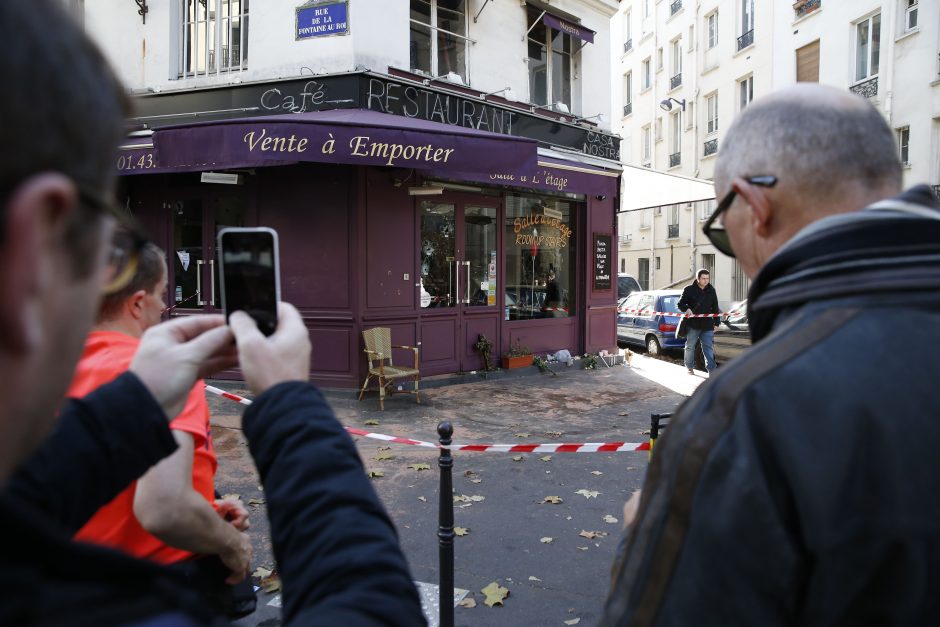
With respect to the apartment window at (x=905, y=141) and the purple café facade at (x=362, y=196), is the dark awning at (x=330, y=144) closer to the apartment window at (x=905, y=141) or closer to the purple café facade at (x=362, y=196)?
the purple café facade at (x=362, y=196)

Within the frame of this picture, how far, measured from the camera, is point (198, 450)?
198 centimetres

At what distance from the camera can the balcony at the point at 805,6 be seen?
2108 centimetres

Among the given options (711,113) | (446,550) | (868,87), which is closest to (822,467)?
(446,550)

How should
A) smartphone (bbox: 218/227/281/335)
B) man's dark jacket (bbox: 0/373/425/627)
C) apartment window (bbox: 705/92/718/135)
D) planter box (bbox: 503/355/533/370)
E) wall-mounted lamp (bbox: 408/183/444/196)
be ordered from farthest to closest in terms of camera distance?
1. apartment window (bbox: 705/92/718/135)
2. planter box (bbox: 503/355/533/370)
3. wall-mounted lamp (bbox: 408/183/444/196)
4. smartphone (bbox: 218/227/281/335)
5. man's dark jacket (bbox: 0/373/425/627)

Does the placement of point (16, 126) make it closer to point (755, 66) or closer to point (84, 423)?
point (84, 423)

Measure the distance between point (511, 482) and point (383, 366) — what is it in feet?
12.3

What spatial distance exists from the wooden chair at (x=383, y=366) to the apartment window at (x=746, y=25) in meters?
21.3

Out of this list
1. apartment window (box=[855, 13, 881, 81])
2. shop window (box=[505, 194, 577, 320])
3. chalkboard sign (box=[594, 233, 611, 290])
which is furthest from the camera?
apartment window (box=[855, 13, 881, 81])

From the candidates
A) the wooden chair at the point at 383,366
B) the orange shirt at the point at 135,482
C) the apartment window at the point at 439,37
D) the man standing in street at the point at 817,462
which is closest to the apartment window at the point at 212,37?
the apartment window at the point at 439,37

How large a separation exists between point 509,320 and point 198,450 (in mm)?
10029

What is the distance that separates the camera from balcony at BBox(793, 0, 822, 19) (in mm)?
21078

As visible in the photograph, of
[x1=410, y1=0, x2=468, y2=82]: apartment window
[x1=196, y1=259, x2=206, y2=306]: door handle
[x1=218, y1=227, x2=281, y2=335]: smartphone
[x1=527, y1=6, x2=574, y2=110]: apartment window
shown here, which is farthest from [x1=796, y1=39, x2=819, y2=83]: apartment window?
[x1=218, y1=227, x2=281, y2=335]: smartphone

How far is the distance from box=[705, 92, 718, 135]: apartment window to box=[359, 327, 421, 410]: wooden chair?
73.6 ft

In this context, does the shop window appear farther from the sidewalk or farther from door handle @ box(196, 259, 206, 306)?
door handle @ box(196, 259, 206, 306)
